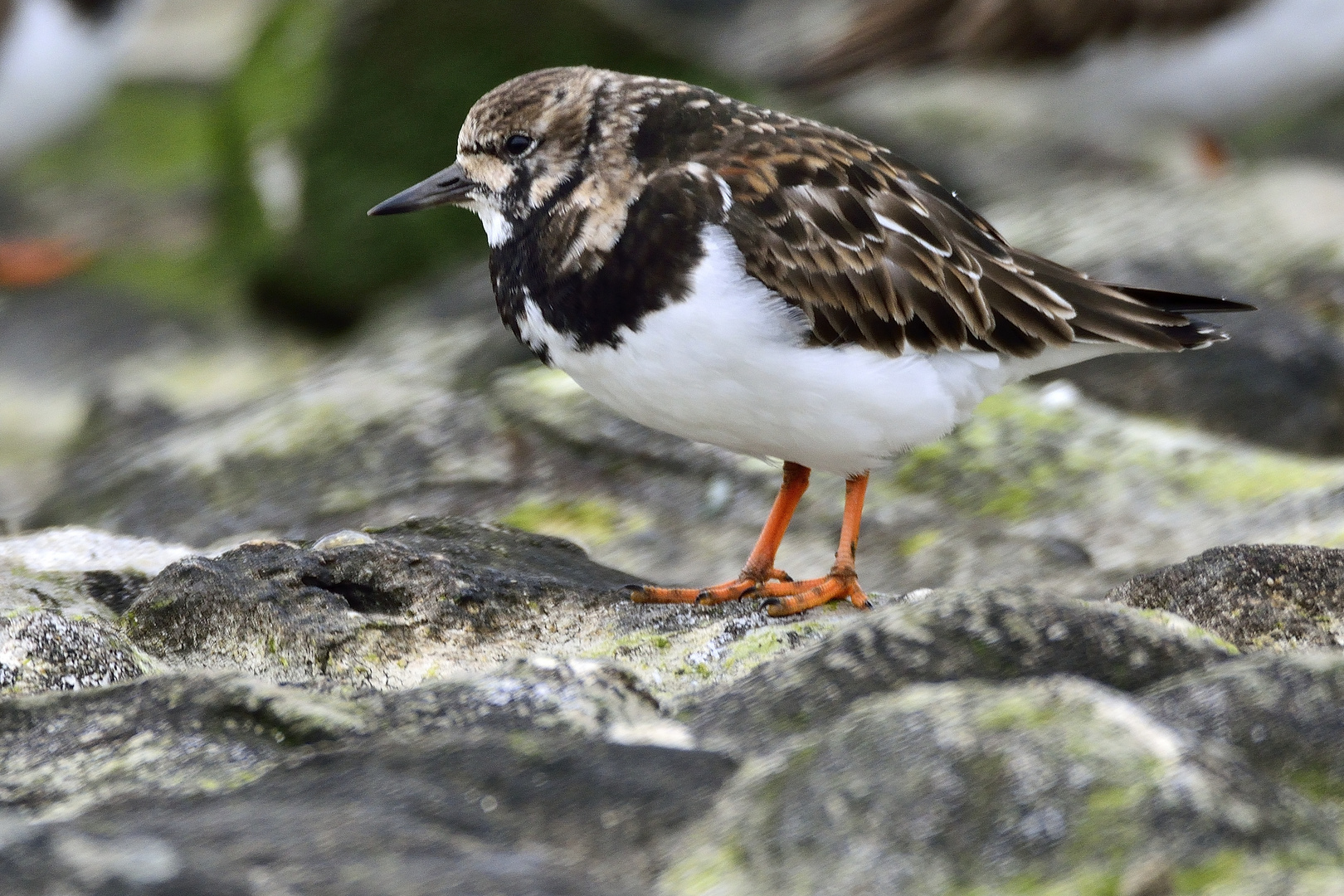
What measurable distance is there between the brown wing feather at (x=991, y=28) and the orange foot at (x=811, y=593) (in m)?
5.06

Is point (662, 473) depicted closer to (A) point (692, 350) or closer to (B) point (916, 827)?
(A) point (692, 350)

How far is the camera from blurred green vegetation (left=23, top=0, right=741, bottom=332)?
900 cm

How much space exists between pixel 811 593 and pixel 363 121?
5793mm

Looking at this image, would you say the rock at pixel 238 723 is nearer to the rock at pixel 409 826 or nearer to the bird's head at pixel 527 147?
the rock at pixel 409 826

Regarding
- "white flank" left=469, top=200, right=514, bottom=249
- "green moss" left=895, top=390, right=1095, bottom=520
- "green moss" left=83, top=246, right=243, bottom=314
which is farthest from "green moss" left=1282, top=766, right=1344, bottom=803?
"green moss" left=83, top=246, right=243, bottom=314

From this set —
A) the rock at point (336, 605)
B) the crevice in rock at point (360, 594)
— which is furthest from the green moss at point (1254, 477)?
the crevice in rock at point (360, 594)

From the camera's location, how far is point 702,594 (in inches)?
167

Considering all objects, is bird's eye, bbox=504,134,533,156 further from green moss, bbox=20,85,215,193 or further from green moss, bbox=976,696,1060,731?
green moss, bbox=20,85,215,193

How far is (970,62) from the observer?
28.3 feet

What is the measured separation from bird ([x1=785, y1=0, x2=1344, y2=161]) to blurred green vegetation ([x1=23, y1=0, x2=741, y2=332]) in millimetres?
1226

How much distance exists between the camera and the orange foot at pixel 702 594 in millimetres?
4137

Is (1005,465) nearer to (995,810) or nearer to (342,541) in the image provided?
(342,541)

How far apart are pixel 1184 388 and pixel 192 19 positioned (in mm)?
12379

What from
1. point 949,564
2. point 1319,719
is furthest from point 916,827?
point 949,564
